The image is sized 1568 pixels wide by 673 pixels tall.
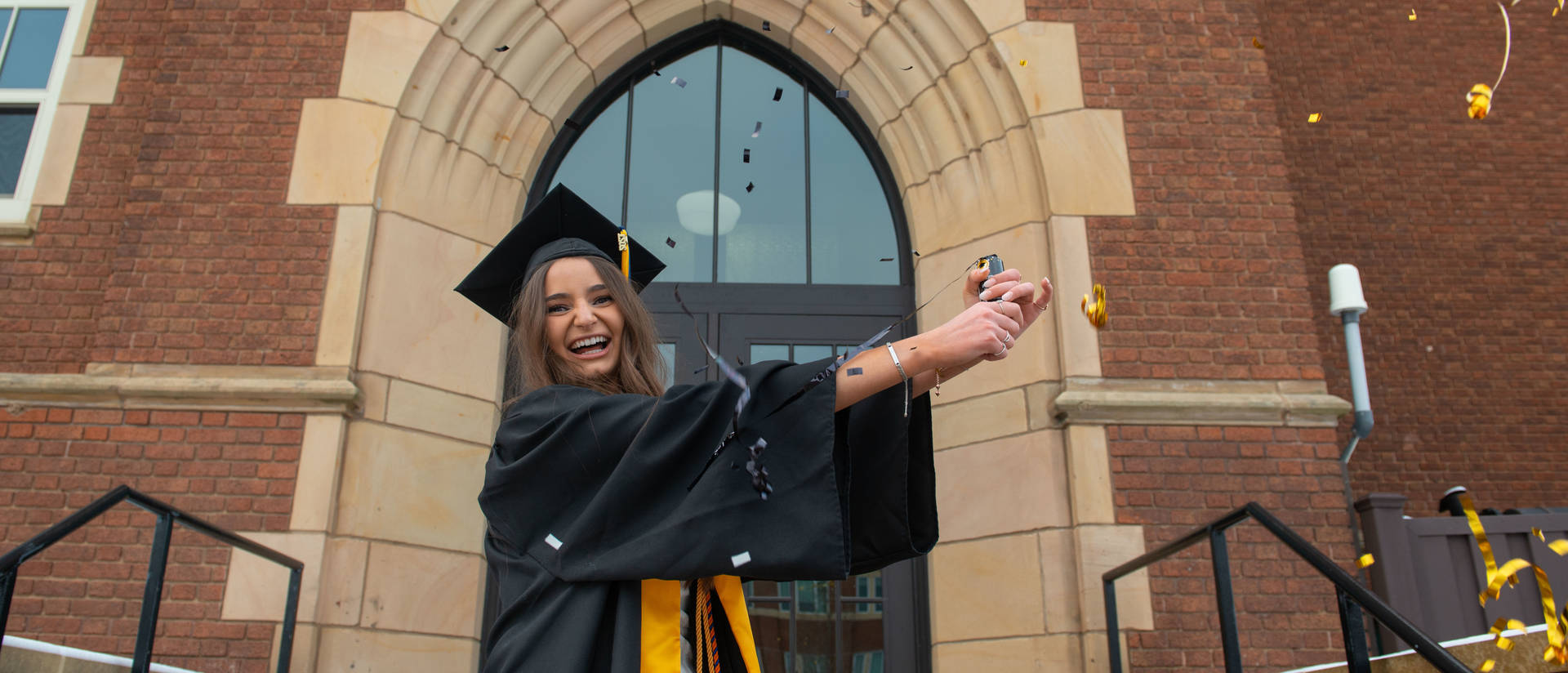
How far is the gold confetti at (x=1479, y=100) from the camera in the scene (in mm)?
7383

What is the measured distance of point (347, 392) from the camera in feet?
14.5

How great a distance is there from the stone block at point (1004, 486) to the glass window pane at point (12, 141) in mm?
5003

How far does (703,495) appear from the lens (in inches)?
67.0

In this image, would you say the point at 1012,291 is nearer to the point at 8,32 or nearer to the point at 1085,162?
the point at 1085,162

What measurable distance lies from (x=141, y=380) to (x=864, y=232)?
3.54 meters

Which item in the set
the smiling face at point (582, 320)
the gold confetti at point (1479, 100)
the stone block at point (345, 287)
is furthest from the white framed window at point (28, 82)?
the gold confetti at point (1479, 100)

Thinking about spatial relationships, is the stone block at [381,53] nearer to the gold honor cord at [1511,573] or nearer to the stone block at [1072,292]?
the stone block at [1072,292]

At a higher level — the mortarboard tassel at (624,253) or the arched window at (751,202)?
the arched window at (751,202)

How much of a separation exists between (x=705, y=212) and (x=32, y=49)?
377cm

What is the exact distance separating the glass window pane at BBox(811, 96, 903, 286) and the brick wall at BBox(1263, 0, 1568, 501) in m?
3.59

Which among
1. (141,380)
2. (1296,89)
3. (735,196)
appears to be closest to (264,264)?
(141,380)

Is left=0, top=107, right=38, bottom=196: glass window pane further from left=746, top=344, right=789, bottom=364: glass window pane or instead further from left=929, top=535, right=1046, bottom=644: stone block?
left=929, top=535, right=1046, bottom=644: stone block

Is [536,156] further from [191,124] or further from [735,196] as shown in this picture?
[191,124]

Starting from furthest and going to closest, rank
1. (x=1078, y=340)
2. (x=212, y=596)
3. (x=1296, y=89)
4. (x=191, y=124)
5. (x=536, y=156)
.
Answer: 1. (x=1296, y=89)
2. (x=536, y=156)
3. (x=191, y=124)
4. (x=1078, y=340)
5. (x=212, y=596)
